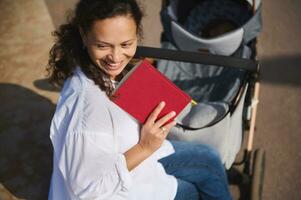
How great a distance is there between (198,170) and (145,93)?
0.53m

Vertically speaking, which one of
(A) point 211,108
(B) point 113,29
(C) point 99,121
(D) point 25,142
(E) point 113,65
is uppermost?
(B) point 113,29

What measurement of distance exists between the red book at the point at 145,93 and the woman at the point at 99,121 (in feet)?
0.07

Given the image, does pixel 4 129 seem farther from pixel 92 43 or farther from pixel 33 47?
pixel 92 43

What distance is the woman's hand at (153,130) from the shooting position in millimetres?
1374

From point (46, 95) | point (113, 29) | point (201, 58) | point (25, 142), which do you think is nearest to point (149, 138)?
point (113, 29)

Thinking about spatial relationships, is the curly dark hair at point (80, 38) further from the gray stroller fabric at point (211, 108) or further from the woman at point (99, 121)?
the gray stroller fabric at point (211, 108)

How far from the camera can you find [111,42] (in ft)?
4.22

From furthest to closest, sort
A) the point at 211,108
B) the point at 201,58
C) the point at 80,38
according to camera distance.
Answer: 1. the point at 211,108
2. the point at 201,58
3. the point at 80,38

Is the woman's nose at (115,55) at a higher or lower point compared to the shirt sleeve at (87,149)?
higher

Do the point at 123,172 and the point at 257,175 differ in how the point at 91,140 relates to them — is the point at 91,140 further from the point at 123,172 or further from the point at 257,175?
the point at 257,175

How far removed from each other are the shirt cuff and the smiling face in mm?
312

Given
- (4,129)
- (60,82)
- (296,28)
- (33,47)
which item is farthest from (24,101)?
(296,28)

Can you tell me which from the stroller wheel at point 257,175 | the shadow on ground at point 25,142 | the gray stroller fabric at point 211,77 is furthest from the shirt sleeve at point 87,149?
the shadow on ground at point 25,142

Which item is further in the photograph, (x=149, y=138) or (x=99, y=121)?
(x=149, y=138)
